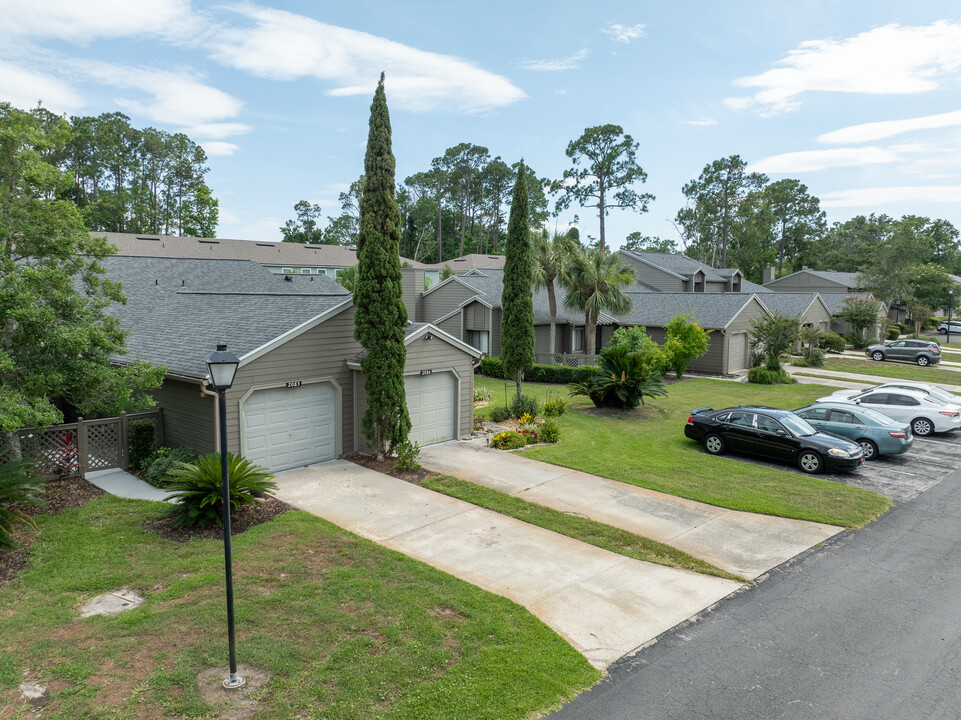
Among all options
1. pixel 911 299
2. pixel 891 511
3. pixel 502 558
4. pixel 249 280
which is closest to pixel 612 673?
pixel 502 558

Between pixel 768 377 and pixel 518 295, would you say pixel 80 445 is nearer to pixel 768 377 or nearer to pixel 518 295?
pixel 518 295

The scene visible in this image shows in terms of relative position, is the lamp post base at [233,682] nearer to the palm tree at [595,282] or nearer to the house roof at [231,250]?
the palm tree at [595,282]

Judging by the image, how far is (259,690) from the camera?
644 centimetres

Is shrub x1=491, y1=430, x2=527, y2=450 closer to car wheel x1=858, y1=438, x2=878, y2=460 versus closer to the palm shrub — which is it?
the palm shrub

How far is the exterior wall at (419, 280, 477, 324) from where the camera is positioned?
114 feet

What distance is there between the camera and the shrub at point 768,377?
30250 millimetres

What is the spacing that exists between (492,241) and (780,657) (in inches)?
3389

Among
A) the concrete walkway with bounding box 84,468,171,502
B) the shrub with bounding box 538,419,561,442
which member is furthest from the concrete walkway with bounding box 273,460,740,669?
the shrub with bounding box 538,419,561,442

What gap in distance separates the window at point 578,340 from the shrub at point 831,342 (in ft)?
61.8

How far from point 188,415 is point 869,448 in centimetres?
1743

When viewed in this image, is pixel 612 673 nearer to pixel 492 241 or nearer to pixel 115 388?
pixel 115 388

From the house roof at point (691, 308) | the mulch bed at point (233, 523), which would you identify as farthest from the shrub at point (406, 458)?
the house roof at point (691, 308)

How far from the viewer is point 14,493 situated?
10.3 m

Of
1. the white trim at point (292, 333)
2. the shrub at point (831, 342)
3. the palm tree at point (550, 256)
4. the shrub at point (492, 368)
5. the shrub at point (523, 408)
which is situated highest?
the palm tree at point (550, 256)
